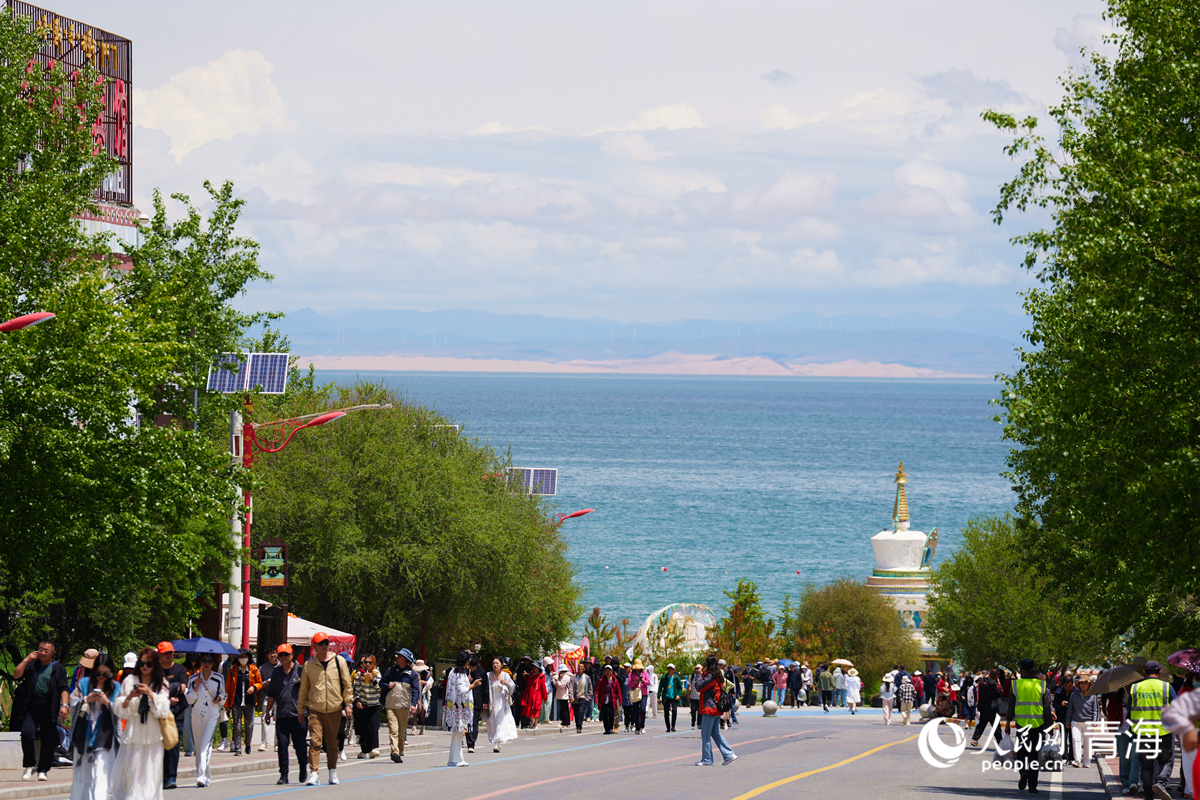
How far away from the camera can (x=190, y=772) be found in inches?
780

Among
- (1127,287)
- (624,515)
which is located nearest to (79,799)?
(1127,287)

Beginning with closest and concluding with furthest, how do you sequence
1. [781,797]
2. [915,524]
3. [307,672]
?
[781,797] → [307,672] → [915,524]

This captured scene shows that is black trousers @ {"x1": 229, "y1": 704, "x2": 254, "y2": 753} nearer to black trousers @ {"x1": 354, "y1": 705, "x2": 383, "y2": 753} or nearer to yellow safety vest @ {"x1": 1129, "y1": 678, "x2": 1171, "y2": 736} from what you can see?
black trousers @ {"x1": 354, "y1": 705, "x2": 383, "y2": 753}

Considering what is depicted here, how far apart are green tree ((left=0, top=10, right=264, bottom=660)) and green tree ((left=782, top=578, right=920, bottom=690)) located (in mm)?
42664

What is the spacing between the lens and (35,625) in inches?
1185

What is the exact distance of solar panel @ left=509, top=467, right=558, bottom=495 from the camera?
5009 cm

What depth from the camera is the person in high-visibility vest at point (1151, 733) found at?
57.8 ft

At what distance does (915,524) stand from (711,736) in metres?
143

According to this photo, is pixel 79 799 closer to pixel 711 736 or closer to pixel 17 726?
pixel 17 726

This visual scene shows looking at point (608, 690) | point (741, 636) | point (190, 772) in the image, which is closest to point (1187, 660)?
point (190, 772)

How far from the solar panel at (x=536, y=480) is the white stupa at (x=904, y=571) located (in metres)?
24.8

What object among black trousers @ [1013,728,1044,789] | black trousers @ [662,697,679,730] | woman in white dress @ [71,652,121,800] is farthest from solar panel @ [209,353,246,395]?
black trousers @ [1013,728,1044,789]

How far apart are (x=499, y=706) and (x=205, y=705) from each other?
744cm

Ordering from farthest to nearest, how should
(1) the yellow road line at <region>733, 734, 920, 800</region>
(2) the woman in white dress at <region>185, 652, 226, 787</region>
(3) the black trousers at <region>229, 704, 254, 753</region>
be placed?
(3) the black trousers at <region>229, 704, 254, 753</region> < (2) the woman in white dress at <region>185, 652, 226, 787</region> < (1) the yellow road line at <region>733, 734, 920, 800</region>
